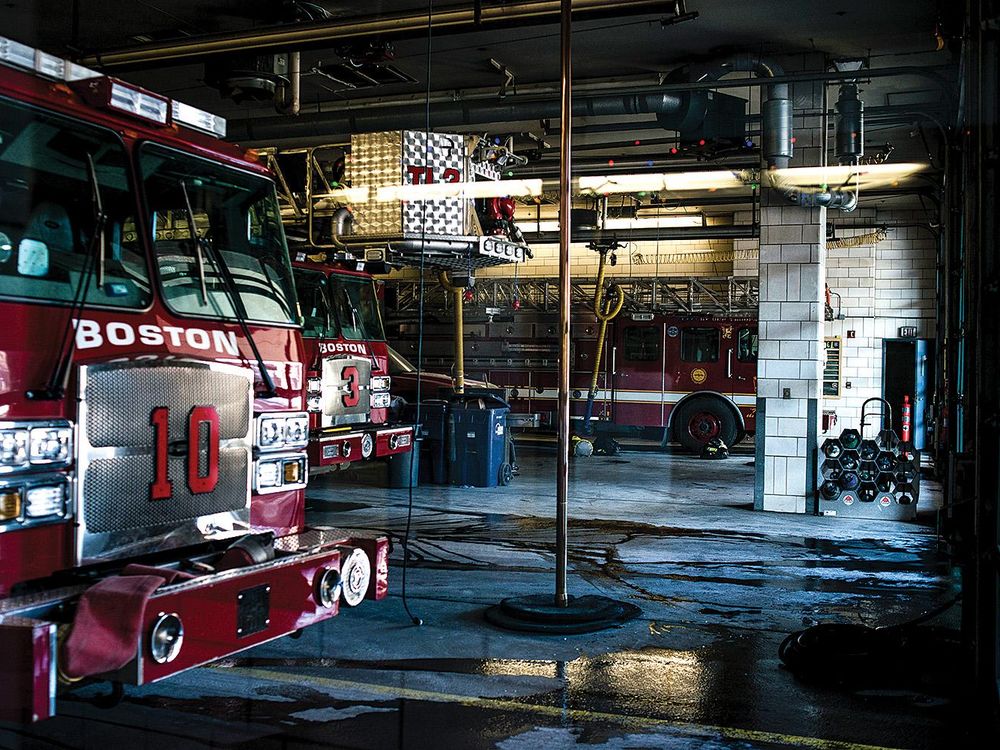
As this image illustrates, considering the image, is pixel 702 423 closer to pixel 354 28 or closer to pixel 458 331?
pixel 458 331


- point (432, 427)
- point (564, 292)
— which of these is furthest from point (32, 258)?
point (432, 427)

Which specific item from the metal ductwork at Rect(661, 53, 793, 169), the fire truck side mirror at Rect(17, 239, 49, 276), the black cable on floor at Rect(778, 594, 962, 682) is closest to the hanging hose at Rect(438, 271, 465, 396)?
the metal ductwork at Rect(661, 53, 793, 169)

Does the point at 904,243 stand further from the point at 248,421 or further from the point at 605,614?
the point at 248,421

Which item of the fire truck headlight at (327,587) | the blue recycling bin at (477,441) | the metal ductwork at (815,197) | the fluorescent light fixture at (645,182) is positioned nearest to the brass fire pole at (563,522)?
the fire truck headlight at (327,587)

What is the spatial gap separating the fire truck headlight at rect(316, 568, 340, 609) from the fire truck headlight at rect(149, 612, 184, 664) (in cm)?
89

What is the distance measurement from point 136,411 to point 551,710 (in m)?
2.36

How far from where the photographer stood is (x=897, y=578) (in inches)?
315

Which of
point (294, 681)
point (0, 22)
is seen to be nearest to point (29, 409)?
point (294, 681)

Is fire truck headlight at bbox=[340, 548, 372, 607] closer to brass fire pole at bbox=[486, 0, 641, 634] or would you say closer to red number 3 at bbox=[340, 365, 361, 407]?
brass fire pole at bbox=[486, 0, 641, 634]

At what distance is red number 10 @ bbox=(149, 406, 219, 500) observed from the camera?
399 cm

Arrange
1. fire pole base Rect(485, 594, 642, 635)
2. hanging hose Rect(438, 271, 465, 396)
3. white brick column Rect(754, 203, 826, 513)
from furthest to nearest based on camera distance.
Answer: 1. hanging hose Rect(438, 271, 465, 396)
2. white brick column Rect(754, 203, 826, 513)
3. fire pole base Rect(485, 594, 642, 635)

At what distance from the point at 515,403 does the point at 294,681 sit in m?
16.8

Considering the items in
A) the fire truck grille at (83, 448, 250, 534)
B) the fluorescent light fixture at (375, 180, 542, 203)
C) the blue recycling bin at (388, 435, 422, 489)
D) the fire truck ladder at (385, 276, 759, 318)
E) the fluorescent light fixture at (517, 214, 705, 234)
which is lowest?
the blue recycling bin at (388, 435, 422, 489)

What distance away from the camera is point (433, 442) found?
13547mm
